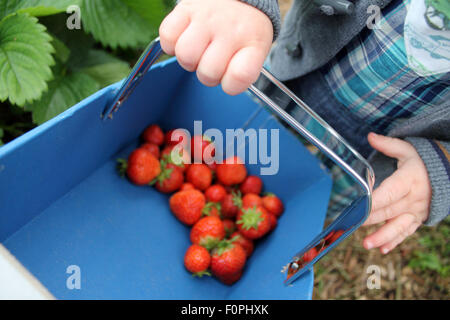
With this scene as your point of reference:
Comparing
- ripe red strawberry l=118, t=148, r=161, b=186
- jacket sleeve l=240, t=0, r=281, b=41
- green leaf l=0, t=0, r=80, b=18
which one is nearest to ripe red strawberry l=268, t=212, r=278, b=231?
ripe red strawberry l=118, t=148, r=161, b=186

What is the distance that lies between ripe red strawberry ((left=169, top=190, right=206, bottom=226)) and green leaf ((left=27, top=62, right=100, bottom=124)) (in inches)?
10.6

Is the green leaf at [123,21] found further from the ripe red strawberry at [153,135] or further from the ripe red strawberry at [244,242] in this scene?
the ripe red strawberry at [244,242]

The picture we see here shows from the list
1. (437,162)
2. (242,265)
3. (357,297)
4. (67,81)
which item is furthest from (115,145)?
(357,297)

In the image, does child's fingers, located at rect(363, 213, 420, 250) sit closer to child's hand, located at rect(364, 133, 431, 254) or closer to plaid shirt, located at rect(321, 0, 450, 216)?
child's hand, located at rect(364, 133, 431, 254)

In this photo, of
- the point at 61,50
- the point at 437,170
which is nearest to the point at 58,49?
the point at 61,50

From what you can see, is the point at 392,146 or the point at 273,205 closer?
the point at 392,146

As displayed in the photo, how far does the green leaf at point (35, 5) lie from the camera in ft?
2.03

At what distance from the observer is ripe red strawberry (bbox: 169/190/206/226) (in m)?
0.74

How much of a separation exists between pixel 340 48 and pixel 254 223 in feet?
1.13

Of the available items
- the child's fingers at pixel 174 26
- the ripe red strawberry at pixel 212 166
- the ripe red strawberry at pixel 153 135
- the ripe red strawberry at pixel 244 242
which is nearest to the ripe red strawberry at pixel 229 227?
the ripe red strawberry at pixel 244 242

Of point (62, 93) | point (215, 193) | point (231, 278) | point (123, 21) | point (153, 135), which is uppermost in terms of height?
point (123, 21)

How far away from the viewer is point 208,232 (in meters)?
0.72

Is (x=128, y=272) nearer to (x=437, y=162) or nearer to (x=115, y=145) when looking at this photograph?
(x=115, y=145)

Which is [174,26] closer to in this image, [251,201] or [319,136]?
[319,136]
